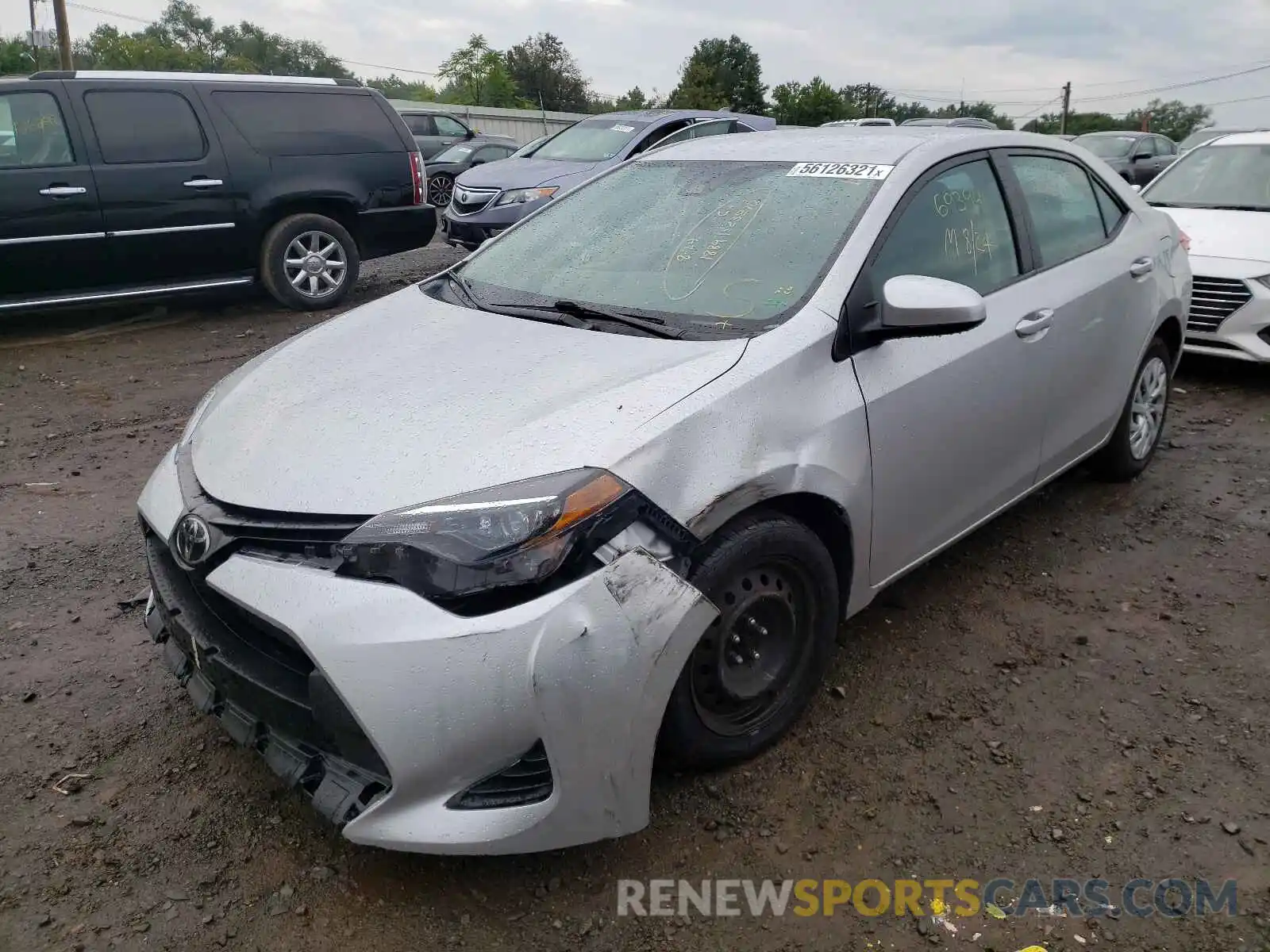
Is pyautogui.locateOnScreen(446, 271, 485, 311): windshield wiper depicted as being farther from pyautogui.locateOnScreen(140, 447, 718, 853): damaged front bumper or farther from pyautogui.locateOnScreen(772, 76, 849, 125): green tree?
pyautogui.locateOnScreen(772, 76, 849, 125): green tree

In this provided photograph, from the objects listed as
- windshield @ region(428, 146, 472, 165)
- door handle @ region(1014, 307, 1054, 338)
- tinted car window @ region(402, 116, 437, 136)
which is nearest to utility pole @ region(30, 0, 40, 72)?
tinted car window @ region(402, 116, 437, 136)

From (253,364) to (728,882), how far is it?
216 centimetres

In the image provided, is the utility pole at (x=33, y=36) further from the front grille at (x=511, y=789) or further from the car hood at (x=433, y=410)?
the front grille at (x=511, y=789)

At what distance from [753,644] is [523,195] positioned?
27.0 feet

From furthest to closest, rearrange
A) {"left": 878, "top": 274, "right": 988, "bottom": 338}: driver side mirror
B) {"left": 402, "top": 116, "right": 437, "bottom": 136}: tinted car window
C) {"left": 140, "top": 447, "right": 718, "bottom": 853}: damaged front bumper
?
{"left": 402, "top": 116, "right": 437, "bottom": 136}: tinted car window
{"left": 878, "top": 274, "right": 988, "bottom": 338}: driver side mirror
{"left": 140, "top": 447, "right": 718, "bottom": 853}: damaged front bumper

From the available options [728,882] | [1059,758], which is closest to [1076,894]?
[1059,758]

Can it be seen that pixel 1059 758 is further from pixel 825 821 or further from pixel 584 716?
pixel 584 716

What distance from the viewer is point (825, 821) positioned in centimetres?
253

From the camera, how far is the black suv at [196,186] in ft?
23.2

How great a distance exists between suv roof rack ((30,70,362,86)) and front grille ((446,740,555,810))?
7.24 m

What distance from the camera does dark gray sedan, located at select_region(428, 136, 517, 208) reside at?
56.1 feet

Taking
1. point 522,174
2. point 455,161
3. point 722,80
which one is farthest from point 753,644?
point 722,80

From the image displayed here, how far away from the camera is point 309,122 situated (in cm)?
827

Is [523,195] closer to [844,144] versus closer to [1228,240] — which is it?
[1228,240]
